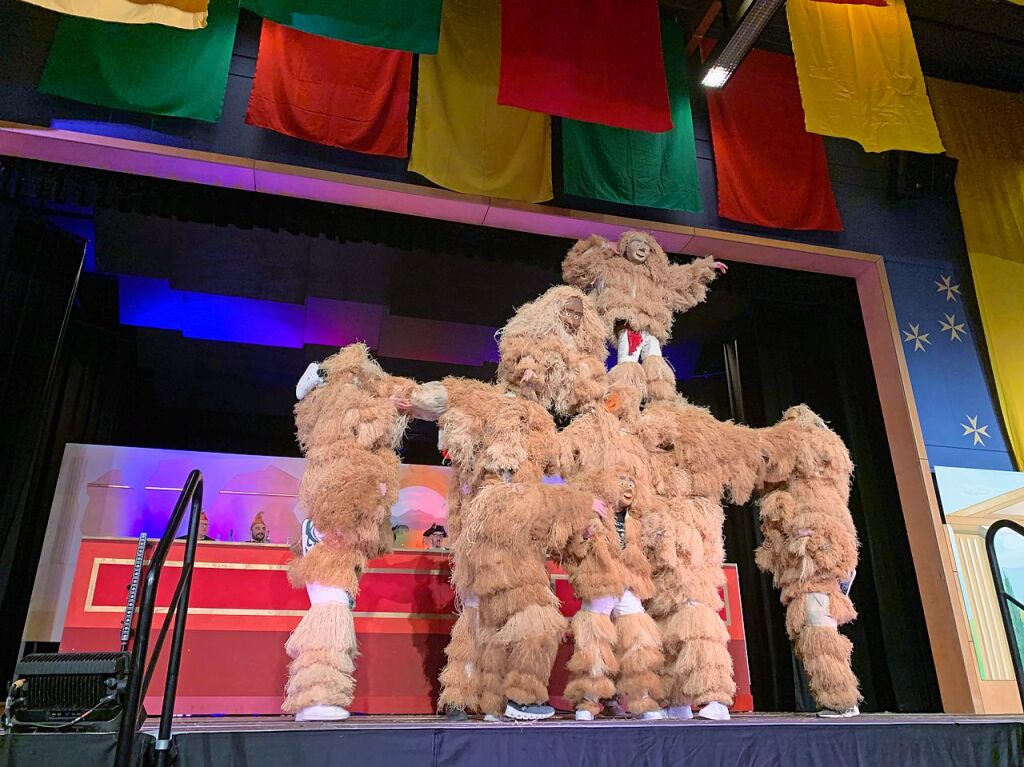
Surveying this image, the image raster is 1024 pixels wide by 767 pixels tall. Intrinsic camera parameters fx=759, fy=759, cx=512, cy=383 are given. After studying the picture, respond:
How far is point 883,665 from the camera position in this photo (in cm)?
586

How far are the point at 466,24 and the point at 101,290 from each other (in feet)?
13.0

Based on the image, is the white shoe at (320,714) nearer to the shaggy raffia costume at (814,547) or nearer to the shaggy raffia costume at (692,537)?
the shaggy raffia costume at (692,537)

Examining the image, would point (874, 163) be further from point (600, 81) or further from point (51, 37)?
point (51, 37)

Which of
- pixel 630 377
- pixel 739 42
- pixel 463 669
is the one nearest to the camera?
pixel 463 669

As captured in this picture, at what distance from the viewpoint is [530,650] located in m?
3.11

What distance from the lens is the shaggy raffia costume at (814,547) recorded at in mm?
3713

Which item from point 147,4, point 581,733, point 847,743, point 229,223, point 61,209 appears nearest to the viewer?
point 581,733

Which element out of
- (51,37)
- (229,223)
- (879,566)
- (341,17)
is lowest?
(879,566)

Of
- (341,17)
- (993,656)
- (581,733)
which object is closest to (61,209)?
(341,17)

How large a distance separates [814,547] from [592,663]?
140 centimetres

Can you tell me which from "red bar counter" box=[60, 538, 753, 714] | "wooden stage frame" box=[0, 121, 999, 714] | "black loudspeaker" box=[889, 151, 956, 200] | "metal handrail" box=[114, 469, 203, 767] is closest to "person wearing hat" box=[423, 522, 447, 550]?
"red bar counter" box=[60, 538, 753, 714]

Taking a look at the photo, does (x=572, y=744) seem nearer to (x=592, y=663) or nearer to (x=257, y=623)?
(x=592, y=663)

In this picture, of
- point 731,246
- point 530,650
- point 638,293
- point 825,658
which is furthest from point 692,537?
point 731,246

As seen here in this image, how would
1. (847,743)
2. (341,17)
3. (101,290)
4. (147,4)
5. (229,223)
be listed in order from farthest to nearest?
1. (101,290)
2. (229,223)
3. (341,17)
4. (147,4)
5. (847,743)
